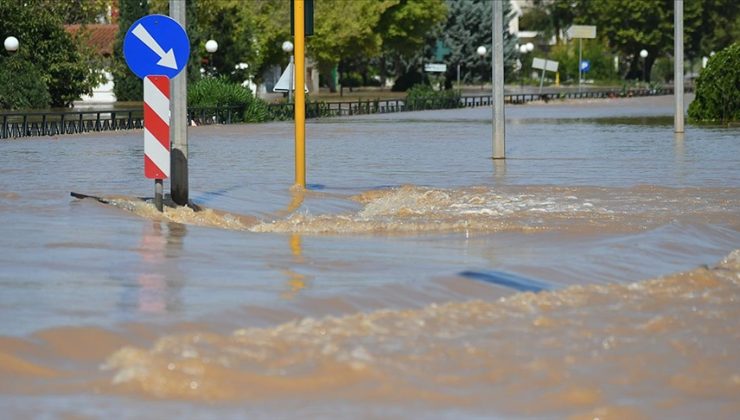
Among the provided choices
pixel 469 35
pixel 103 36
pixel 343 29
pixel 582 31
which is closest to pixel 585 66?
pixel 582 31

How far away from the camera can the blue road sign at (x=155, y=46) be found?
14.8 metres

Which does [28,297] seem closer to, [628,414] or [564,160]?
[628,414]

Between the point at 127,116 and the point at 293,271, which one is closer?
the point at 293,271

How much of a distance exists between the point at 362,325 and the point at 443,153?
70.6 feet

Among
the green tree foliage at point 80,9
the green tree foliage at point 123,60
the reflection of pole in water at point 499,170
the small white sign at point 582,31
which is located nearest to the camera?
the reflection of pole in water at point 499,170

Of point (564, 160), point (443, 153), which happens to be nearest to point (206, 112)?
point (443, 153)

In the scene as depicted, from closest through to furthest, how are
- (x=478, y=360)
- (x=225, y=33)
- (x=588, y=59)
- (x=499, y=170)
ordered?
(x=478, y=360) < (x=499, y=170) < (x=225, y=33) < (x=588, y=59)

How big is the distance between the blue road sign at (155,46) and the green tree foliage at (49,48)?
147 feet

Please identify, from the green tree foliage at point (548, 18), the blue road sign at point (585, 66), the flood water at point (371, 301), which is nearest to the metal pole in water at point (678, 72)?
the flood water at point (371, 301)

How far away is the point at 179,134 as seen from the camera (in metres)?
16.3

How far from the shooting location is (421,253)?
1269 cm

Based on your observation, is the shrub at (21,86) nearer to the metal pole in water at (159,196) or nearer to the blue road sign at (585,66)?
the metal pole in water at (159,196)

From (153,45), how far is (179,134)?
5.31 feet

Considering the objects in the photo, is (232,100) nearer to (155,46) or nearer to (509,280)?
(155,46)
